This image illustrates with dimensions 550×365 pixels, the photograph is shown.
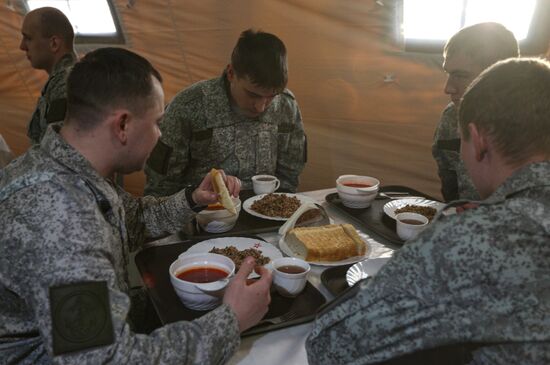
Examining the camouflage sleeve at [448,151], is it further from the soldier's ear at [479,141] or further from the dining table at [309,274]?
the soldier's ear at [479,141]

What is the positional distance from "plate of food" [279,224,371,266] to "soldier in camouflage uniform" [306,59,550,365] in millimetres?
522

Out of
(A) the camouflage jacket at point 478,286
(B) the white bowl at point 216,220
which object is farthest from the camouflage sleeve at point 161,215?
(A) the camouflage jacket at point 478,286

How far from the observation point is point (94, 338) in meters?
1.04

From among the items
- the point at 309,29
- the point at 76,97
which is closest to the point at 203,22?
the point at 309,29

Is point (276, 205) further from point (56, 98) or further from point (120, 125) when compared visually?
point (56, 98)

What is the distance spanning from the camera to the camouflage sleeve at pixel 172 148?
8.61 ft

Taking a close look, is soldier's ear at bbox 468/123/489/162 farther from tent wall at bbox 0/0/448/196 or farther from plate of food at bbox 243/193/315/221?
tent wall at bbox 0/0/448/196

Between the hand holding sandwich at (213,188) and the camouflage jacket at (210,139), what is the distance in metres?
0.66

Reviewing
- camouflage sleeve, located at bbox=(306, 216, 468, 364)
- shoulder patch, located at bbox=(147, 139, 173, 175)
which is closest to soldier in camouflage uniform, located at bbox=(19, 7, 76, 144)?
shoulder patch, located at bbox=(147, 139, 173, 175)

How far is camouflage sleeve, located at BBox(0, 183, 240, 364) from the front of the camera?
1.03m

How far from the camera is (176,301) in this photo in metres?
1.46

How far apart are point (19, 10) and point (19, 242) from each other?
5029 millimetres

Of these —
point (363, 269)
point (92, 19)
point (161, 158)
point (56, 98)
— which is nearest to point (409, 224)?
point (363, 269)

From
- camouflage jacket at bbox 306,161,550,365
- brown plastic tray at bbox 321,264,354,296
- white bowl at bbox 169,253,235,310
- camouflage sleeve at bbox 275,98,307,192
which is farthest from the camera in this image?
camouflage sleeve at bbox 275,98,307,192
